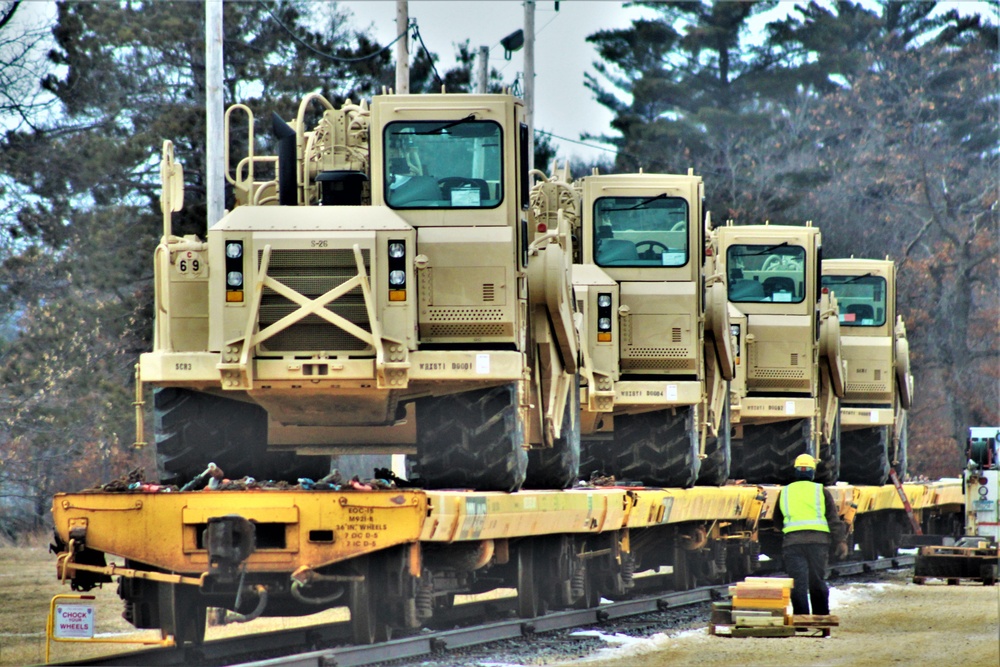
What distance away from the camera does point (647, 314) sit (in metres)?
20.3

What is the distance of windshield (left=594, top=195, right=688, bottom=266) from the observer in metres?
20.5

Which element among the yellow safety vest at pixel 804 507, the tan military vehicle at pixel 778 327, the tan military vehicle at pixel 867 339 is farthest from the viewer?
the tan military vehicle at pixel 867 339

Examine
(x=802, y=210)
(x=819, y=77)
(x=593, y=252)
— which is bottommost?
(x=593, y=252)

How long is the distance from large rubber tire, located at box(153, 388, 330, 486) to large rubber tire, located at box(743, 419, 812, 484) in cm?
1268

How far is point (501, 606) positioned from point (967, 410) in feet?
113

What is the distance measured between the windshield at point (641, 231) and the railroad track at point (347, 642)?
4.23 m

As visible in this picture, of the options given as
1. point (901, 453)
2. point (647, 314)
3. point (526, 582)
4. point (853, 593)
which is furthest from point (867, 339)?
point (526, 582)

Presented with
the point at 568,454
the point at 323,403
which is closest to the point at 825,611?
the point at 568,454

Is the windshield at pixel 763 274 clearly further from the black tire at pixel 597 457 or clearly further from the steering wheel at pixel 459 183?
the steering wheel at pixel 459 183

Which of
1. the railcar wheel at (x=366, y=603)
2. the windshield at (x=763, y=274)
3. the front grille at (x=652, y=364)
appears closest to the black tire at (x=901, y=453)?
the windshield at (x=763, y=274)

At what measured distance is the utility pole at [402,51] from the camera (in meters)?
25.5

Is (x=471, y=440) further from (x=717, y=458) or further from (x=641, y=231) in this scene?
(x=717, y=458)

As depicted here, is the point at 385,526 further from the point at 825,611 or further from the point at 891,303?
the point at 891,303

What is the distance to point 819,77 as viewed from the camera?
159 feet
